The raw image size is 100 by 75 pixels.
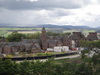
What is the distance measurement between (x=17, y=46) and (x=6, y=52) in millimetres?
5801

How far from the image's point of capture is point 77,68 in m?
39.4

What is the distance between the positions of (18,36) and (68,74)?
62495 mm

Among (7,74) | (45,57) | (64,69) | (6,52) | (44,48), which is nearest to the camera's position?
(7,74)

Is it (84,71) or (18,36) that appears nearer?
(84,71)

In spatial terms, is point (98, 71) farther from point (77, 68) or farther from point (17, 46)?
point (17, 46)

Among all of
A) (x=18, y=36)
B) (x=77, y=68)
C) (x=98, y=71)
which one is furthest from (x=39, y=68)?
(x=18, y=36)

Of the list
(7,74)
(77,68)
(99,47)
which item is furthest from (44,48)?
(7,74)

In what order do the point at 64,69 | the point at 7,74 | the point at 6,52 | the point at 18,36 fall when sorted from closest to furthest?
the point at 7,74
the point at 64,69
the point at 6,52
the point at 18,36

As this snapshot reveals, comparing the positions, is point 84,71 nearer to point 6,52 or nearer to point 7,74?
point 7,74

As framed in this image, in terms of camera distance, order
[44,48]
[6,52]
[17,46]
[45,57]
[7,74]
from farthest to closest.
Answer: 1. [44,48]
2. [17,46]
3. [6,52]
4. [45,57]
5. [7,74]

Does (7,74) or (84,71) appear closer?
(7,74)

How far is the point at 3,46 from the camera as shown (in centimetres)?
6700

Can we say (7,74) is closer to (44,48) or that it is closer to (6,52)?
(6,52)

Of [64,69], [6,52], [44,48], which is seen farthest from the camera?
[44,48]
